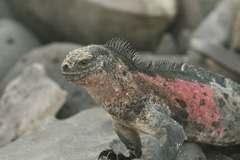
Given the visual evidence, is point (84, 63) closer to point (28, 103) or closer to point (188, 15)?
point (28, 103)

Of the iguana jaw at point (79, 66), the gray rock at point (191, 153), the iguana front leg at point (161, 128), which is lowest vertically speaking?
the gray rock at point (191, 153)

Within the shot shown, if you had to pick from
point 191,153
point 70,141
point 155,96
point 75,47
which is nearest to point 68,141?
point 70,141

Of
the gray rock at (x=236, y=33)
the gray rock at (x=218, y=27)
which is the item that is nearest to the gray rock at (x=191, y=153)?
the gray rock at (x=236, y=33)

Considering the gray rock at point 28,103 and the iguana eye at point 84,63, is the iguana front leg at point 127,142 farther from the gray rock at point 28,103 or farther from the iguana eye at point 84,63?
the gray rock at point 28,103

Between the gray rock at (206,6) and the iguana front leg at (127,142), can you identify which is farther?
the gray rock at (206,6)

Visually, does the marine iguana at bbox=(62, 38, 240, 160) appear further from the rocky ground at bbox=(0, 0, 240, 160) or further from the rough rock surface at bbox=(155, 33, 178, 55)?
the rough rock surface at bbox=(155, 33, 178, 55)

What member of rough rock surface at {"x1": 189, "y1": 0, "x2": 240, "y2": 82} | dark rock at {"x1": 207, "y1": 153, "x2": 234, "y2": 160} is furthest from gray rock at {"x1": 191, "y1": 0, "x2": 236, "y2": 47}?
dark rock at {"x1": 207, "y1": 153, "x2": 234, "y2": 160}
